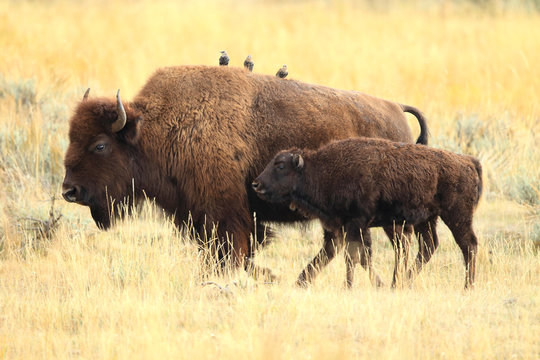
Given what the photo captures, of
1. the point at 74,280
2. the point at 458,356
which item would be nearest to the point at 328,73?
the point at 74,280

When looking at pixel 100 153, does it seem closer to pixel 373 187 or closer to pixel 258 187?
pixel 258 187

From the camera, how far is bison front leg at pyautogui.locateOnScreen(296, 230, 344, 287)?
278 inches

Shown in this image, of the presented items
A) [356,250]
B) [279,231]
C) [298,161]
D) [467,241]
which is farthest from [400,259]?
[279,231]

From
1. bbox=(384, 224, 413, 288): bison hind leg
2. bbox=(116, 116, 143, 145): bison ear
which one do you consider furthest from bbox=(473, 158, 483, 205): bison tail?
bbox=(116, 116, 143, 145): bison ear

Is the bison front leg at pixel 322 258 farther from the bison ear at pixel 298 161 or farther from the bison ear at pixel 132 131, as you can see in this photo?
the bison ear at pixel 132 131

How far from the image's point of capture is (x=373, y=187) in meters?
A: 6.68

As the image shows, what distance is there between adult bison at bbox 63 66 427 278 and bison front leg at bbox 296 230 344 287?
2cm

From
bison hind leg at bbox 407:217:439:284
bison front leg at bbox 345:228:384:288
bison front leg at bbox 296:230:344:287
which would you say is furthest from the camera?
bison hind leg at bbox 407:217:439:284

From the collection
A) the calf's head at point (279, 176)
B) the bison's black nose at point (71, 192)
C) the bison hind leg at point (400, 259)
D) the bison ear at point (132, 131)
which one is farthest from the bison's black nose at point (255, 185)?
the bison's black nose at point (71, 192)

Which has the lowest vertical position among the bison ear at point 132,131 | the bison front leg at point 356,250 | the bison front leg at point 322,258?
the bison front leg at point 322,258

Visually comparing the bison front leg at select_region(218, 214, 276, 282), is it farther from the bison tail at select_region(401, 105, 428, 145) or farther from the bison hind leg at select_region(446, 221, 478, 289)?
the bison tail at select_region(401, 105, 428, 145)

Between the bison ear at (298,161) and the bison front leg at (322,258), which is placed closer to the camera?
the bison ear at (298,161)

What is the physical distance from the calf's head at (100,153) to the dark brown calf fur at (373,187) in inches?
48.6

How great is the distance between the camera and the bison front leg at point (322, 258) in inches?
278
